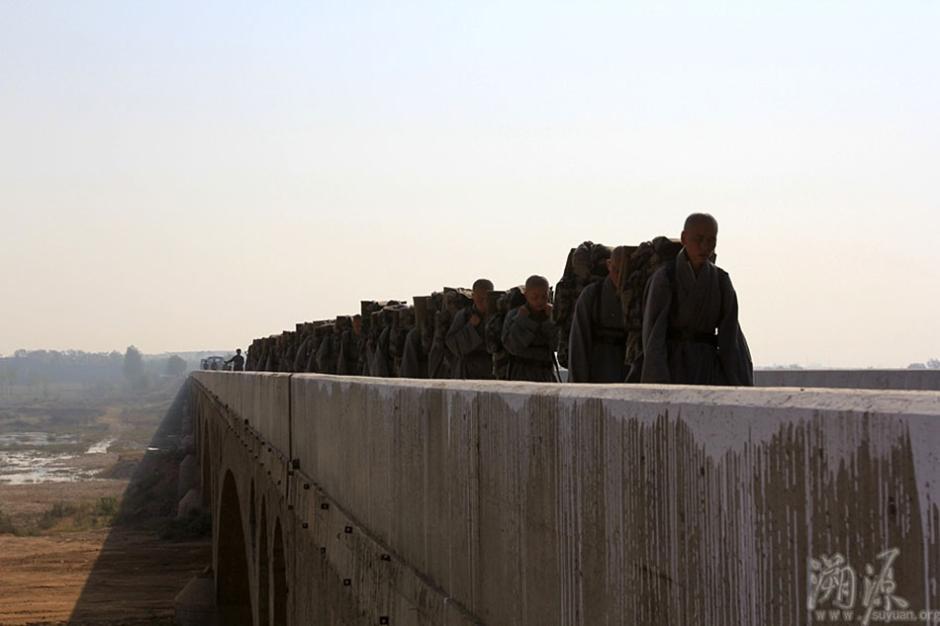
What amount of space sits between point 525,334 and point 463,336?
7.59 ft

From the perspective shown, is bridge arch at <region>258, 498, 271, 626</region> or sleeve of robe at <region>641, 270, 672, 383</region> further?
bridge arch at <region>258, 498, 271, 626</region>

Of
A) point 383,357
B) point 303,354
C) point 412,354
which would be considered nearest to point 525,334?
point 412,354

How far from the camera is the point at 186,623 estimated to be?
30812mm

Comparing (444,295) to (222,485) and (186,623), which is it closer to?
(222,485)

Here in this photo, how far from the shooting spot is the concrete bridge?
7.43 ft

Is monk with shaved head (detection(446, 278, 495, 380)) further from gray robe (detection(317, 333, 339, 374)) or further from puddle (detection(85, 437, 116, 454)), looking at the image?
puddle (detection(85, 437, 116, 454))

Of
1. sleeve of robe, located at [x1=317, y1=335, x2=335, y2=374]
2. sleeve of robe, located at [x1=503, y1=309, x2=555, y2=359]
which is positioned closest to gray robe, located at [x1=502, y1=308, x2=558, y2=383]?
sleeve of robe, located at [x1=503, y1=309, x2=555, y2=359]

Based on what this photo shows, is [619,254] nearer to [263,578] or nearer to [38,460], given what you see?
[263,578]

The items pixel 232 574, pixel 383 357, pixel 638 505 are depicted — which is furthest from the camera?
pixel 232 574

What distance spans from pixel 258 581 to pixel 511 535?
14088 mm

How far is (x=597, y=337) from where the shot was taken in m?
8.42

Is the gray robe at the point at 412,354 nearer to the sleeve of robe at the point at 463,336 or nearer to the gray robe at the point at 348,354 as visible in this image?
the sleeve of robe at the point at 463,336

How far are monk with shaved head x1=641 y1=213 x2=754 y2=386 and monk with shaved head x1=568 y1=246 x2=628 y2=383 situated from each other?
1.61m

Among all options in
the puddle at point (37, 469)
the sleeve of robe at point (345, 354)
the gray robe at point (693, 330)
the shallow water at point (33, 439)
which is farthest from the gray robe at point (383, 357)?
the shallow water at point (33, 439)
